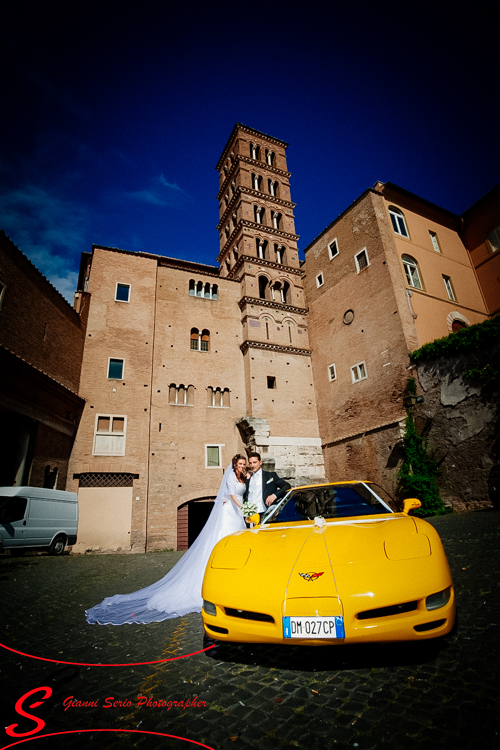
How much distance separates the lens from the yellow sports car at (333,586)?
7.17 ft

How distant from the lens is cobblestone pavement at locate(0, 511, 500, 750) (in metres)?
1.83

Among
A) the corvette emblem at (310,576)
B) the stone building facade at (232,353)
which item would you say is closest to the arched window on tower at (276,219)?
the stone building facade at (232,353)

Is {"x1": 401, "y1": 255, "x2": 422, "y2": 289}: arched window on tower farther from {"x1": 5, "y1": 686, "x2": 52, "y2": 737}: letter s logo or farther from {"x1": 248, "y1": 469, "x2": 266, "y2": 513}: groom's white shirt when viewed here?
{"x1": 5, "y1": 686, "x2": 52, "y2": 737}: letter s logo

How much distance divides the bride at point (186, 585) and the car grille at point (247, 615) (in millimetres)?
2257

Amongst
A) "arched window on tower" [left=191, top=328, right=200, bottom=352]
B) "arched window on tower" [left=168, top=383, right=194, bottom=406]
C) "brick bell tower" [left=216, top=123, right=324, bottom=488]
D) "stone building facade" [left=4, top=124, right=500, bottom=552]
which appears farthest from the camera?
"arched window on tower" [left=191, top=328, right=200, bottom=352]

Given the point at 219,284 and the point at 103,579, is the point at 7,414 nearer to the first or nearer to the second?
the point at 103,579

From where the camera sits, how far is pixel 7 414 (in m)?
11.4

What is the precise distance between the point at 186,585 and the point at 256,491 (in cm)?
165

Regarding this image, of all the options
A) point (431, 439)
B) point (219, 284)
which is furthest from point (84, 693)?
point (219, 284)

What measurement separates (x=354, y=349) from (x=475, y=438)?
7.16 metres

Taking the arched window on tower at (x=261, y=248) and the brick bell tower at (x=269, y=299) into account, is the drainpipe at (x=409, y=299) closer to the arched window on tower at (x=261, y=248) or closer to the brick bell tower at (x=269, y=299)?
the brick bell tower at (x=269, y=299)

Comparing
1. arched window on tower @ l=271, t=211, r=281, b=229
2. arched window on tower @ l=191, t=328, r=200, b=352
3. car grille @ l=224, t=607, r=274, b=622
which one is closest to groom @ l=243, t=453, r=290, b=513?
car grille @ l=224, t=607, r=274, b=622

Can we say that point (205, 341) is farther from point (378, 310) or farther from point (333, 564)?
point (333, 564)

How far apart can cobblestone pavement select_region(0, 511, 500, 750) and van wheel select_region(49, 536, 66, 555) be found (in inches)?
372
